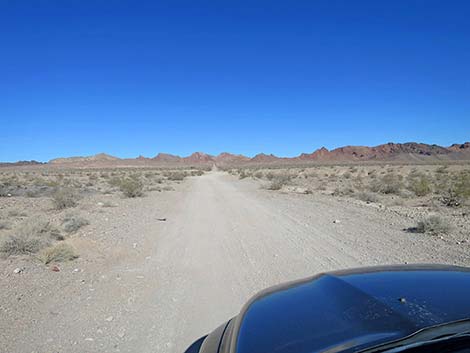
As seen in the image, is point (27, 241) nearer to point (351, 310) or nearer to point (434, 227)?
point (351, 310)

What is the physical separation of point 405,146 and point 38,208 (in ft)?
700

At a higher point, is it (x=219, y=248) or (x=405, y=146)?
(x=405, y=146)

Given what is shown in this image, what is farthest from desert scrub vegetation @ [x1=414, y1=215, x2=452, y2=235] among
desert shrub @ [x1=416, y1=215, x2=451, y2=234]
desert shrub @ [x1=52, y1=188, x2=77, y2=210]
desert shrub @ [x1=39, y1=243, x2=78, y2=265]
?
desert shrub @ [x1=52, y1=188, x2=77, y2=210]

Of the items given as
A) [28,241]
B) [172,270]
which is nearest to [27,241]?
[28,241]

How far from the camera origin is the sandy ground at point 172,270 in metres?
4.34

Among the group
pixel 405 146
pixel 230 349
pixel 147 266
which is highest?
pixel 405 146

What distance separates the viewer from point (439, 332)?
169cm

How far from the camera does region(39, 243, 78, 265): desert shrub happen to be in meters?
7.32

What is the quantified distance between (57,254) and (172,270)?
2.72 meters

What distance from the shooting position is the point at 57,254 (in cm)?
747

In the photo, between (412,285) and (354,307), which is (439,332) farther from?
(412,285)

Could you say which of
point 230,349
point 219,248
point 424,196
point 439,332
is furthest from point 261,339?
point 424,196

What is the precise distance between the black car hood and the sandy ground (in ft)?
6.73

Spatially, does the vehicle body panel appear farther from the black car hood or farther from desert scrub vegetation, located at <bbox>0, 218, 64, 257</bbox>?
desert scrub vegetation, located at <bbox>0, 218, 64, 257</bbox>
